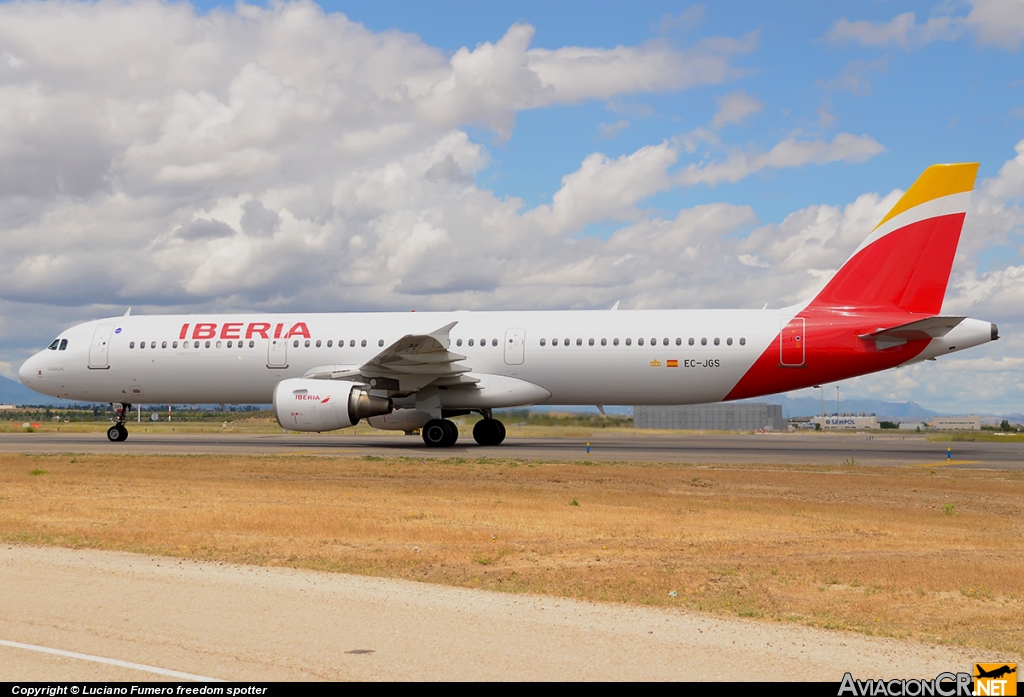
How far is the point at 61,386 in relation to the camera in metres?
32.8

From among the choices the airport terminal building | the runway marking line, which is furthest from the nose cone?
the airport terminal building

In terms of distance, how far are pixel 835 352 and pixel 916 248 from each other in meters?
3.67

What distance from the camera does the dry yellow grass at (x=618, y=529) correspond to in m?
8.76

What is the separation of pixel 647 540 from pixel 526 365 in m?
16.8

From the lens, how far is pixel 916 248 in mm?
26078

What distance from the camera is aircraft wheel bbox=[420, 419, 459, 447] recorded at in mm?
28469

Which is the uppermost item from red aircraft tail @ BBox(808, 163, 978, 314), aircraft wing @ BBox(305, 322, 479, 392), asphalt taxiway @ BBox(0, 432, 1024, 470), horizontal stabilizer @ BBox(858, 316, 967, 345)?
red aircraft tail @ BBox(808, 163, 978, 314)

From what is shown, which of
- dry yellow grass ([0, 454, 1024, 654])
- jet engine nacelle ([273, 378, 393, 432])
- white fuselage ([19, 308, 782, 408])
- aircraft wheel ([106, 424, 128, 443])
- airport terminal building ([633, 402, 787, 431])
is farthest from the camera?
airport terminal building ([633, 402, 787, 431])

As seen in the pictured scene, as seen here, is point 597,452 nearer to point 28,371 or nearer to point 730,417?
point 28,371

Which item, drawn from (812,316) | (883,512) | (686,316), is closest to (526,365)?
(686,316)

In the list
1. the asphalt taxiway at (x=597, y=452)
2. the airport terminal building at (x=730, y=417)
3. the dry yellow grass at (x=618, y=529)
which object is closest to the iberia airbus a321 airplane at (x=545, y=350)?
the asphalt taxiway at (x=597, y=452)

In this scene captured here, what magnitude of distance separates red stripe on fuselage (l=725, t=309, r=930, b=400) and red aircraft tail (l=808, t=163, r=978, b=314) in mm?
506

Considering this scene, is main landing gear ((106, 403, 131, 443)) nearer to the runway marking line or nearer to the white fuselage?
the white fuselage

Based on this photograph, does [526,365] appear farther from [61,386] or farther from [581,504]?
[61,386]
